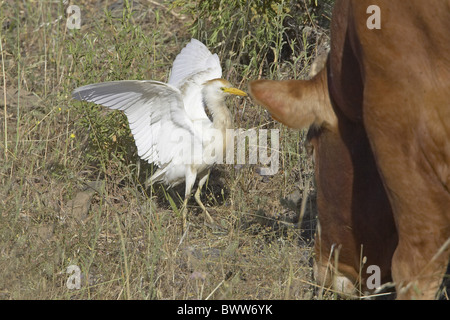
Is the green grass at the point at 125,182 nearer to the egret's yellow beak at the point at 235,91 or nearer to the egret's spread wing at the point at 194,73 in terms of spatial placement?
the egret's spread wing at the point at 194,73

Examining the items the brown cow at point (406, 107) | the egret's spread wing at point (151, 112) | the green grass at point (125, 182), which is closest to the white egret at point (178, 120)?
the egret's spread wing at point (151, 112)

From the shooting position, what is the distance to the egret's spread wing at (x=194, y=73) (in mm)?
5211

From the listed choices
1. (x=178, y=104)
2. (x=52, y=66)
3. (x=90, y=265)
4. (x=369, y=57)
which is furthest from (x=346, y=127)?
(x=52, y=66)

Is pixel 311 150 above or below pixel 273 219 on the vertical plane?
above

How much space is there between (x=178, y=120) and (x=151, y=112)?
0.66 ft

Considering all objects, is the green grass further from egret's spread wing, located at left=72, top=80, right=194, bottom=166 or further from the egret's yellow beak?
the egret's yellow beak

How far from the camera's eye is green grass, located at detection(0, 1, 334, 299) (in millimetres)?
3791

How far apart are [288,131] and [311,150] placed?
2428mm

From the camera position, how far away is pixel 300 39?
5891 millimetres

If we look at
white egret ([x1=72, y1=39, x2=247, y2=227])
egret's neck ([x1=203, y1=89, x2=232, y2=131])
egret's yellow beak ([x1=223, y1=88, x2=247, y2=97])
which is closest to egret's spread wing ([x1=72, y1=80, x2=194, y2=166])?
white egret ([x1=72, y1=39, x2=247, y2=227])

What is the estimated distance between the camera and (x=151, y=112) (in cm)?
493

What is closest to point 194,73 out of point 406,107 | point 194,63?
point 194,63

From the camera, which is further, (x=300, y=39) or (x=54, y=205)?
(x=300, y=39)
